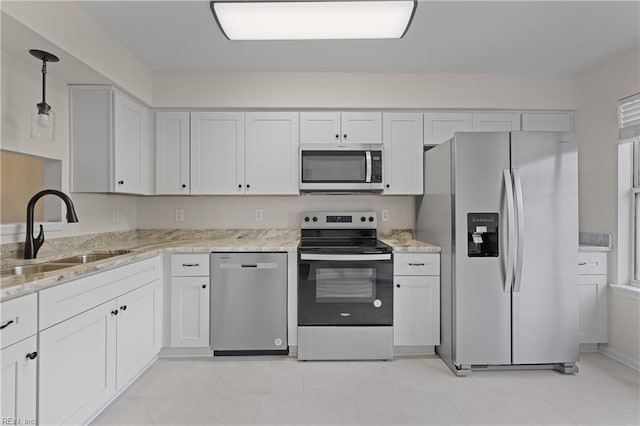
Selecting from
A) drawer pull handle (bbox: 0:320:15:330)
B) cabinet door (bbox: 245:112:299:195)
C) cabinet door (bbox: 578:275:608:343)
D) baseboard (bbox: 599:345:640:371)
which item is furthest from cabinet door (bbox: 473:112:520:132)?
drawer pull handle (bbox: 0:320:15:330)

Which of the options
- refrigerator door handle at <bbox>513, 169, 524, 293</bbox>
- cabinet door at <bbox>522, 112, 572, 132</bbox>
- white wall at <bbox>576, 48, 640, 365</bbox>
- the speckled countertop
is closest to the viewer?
the speckled countertop

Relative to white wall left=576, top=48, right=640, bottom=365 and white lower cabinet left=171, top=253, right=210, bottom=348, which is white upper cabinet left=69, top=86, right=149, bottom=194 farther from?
white wall left=576, top=48, right=640, bottom=365

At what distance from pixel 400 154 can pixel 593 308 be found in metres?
2.09

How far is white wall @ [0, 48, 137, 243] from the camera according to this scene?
6.95 feet

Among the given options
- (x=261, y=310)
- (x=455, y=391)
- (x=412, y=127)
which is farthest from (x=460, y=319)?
(x=412, y=127)

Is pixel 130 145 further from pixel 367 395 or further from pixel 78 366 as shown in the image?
pixel 367 395

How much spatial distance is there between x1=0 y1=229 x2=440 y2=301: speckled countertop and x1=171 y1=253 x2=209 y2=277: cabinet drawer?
0.16 feet

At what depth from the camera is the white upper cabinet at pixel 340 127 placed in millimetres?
3287

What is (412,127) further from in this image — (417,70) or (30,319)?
(30,319)

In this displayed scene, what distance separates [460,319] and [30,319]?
2.55 meters

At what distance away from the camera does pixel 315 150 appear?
3227mm

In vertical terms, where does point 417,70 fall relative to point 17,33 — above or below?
above

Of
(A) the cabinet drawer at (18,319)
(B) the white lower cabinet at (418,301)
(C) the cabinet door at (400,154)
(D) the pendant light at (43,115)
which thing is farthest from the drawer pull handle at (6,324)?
(C) the cabinet door at (400,154)

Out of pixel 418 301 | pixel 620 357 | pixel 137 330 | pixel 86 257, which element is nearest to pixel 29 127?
pixel 86 257
